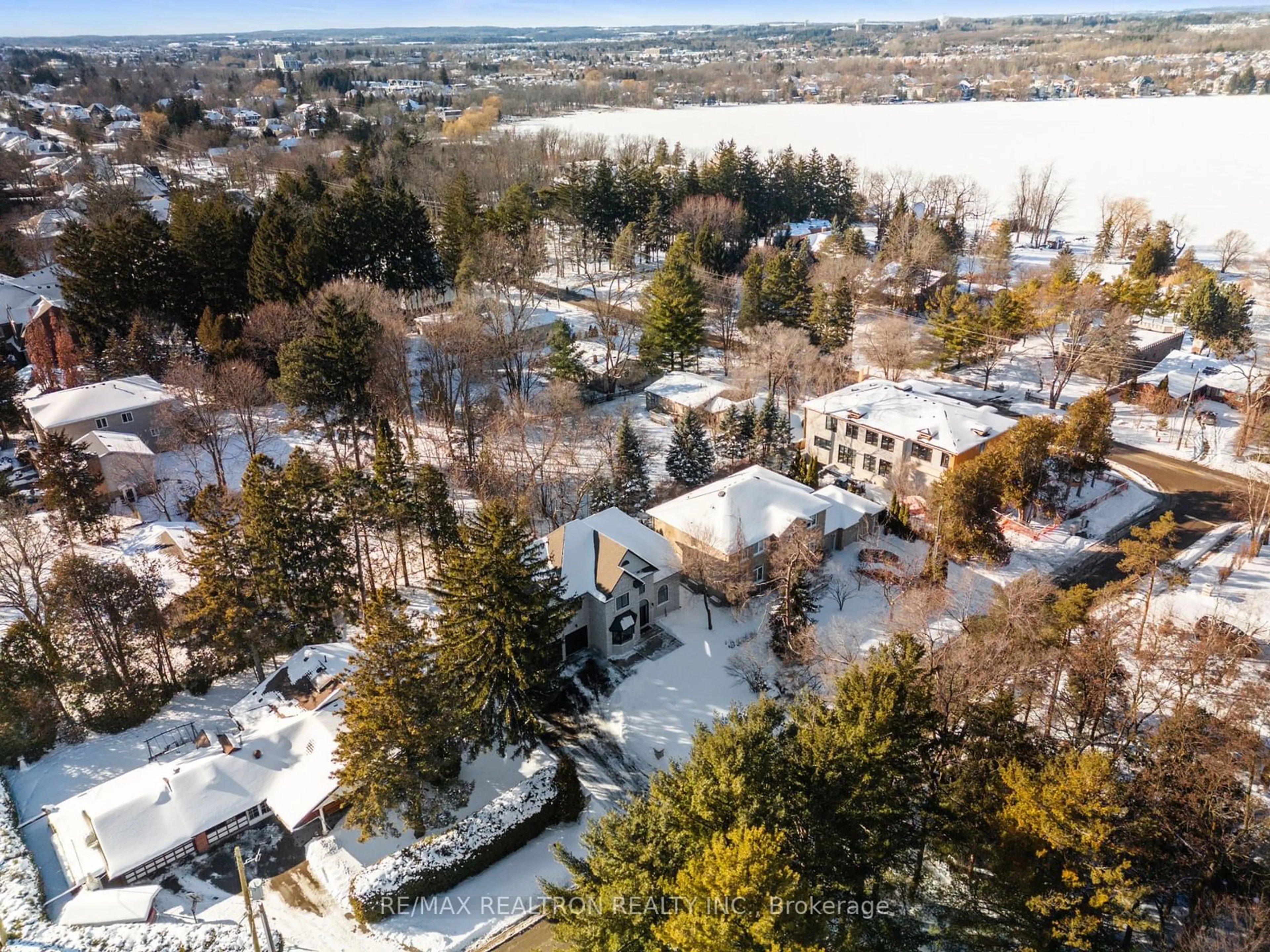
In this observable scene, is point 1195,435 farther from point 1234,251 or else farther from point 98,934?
point 98,934

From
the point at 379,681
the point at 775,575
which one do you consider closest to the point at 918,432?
the point at 775,575

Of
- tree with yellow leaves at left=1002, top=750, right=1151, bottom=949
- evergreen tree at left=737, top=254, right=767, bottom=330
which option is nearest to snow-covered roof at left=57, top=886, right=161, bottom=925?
tree with yellow leaves at left=1002, top=750, right=1151, bottom=949

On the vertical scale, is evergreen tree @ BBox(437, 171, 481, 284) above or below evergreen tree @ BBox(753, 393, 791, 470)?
above

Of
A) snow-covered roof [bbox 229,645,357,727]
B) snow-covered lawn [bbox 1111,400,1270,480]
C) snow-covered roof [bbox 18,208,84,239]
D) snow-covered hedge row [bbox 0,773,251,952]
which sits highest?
snow-covered roof [bbox 18,208,84,239]

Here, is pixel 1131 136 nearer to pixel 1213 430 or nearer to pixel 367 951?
pixel 1213 430

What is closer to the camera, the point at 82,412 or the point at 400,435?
the point at 82,412

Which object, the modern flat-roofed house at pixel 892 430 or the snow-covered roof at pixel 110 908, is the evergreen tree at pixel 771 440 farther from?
the snow-covered roof at pixel 110 908

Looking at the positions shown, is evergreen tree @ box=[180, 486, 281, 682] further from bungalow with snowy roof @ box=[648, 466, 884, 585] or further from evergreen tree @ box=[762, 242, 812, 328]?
evergreen tree @ box=[762, 242, 812, 328]
